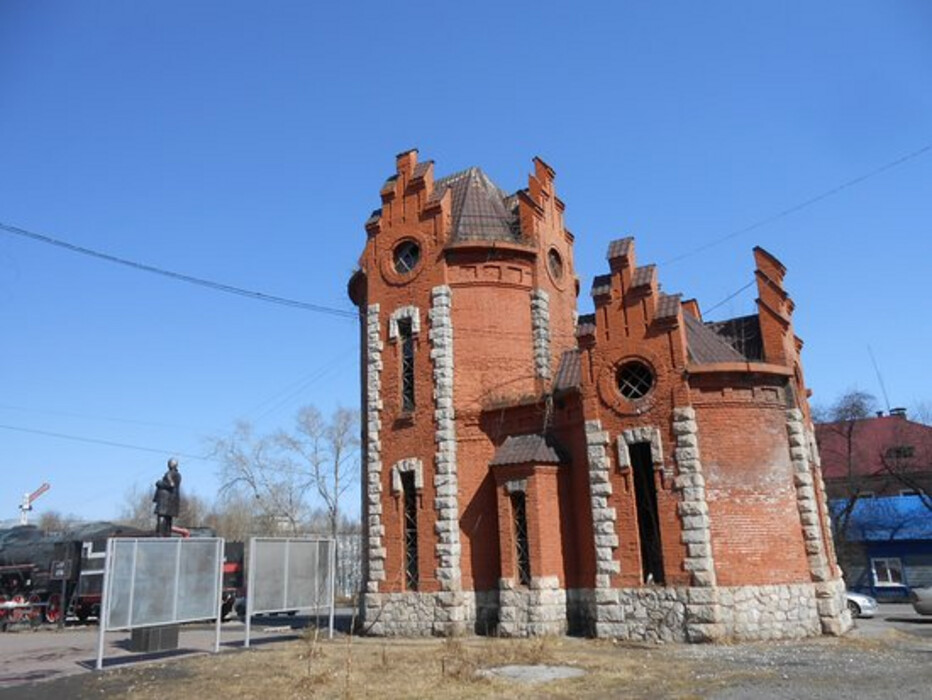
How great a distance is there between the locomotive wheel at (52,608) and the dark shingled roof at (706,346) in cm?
2702

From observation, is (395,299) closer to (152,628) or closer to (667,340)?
(667,340)

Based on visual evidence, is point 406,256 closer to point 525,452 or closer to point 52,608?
point 525,452

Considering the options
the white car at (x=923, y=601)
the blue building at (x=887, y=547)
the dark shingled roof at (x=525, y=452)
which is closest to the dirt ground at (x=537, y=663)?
the dark shingled roof at (x=525, y=452)

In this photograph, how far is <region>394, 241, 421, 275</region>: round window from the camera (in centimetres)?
2323

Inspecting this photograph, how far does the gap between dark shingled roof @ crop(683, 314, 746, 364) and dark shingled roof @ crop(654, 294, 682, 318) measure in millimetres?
1005

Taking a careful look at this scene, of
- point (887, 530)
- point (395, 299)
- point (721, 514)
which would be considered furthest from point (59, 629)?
point (887, 530)

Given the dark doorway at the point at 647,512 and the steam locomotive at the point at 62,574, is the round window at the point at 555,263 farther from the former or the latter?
the steam locomotive at the point at 62,574

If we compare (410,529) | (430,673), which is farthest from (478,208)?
(430,673)

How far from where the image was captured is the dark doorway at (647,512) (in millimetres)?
17891

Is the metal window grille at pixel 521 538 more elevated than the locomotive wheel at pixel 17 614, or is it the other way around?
the metal window grille at pixel 521 538

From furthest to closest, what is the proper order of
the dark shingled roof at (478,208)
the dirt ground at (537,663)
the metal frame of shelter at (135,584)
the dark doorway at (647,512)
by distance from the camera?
the dark shingled roof at (478,208) → the dark doorway at (647,512) → the metal frame of shelter at (135,584) → the dirt ground at (537,663)

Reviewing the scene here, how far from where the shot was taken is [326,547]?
1969 cm

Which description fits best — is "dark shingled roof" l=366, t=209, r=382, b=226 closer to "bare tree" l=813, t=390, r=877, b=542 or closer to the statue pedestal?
the statue pedestal

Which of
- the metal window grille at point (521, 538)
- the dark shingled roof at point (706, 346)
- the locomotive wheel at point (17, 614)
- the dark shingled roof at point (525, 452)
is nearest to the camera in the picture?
the dark shingled roof at point (706, 346)
